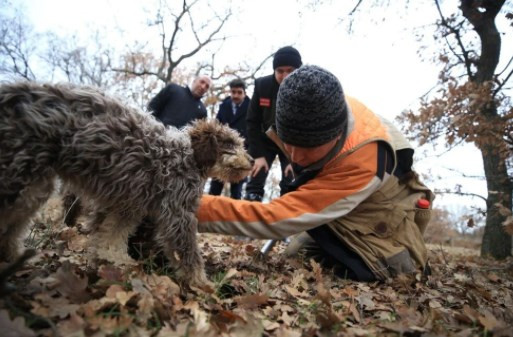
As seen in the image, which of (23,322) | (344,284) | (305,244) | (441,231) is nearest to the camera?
(23,322)

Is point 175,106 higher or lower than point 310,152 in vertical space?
higher

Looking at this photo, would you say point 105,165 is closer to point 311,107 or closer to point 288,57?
point 311,107

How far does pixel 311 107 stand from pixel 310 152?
22.0 inches

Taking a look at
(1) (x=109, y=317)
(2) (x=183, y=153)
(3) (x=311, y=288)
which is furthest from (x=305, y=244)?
(1) (x=109, y=317)

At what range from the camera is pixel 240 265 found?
4062mm

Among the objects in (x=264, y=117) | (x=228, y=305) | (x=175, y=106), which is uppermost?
(x=175, y=106)

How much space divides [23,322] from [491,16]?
1147 cm

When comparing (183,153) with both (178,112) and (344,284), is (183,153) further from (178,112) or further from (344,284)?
(178,112)

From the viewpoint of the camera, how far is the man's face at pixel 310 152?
3596 mm

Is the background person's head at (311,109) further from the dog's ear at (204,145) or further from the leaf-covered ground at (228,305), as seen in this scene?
the leaf-covered ground at (228,305)

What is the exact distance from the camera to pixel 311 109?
10.7 ft

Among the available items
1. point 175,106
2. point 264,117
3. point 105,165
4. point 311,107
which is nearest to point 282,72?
point 264,117

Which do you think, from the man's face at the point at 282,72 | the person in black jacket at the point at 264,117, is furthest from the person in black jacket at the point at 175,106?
the man's face at the point at 282,72

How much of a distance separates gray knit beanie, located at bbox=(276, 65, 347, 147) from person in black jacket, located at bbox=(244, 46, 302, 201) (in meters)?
2.80
